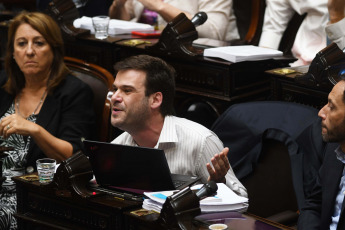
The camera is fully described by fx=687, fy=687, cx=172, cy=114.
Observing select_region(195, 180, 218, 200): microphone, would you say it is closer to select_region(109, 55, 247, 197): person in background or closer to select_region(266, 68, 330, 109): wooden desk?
select_region(109, 55, 247, 197): person in background

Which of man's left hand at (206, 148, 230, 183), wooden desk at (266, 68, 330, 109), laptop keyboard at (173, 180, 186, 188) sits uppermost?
wooden desk at (266, 68, 330, 109)

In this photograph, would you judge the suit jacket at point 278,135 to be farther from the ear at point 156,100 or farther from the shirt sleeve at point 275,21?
the shirt sleeve at point 275,21

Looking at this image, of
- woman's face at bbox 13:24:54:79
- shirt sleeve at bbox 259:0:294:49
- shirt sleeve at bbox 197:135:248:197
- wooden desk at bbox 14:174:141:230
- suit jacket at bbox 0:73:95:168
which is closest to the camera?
wooden desk at bbox 14:174:141:230

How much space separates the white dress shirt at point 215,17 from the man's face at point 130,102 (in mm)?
1656

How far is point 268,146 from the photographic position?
2846mm

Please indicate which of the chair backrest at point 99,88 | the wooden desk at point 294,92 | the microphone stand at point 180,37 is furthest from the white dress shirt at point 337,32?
the chair backrest at point 99,88

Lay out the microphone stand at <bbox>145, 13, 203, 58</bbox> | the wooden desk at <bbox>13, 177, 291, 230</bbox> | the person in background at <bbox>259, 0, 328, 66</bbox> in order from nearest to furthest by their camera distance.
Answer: the wooden desk at <bbox>13, 177, 291, 230</bbox>, the microphone stand at <bbox>145, 13, 203, 58</bbox>, the person in background at <bbox>259, 0, 328, 66</bbox>

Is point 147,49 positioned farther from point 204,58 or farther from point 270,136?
point 270,136

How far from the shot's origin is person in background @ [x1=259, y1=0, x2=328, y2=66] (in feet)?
12.9

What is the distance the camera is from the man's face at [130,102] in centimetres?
265

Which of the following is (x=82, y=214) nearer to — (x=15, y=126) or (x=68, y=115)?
(x=15, y=126)

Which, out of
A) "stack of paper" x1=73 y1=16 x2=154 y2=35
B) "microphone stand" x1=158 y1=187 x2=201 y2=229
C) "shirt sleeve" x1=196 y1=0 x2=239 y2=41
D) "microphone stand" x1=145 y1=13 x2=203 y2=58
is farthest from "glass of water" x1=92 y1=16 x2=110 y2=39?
"microphone stand" x1=158 y1=187 x2=201 y2=229

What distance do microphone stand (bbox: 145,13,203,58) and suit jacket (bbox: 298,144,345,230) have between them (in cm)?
124

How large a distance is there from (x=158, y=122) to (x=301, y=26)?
1.67 metres
